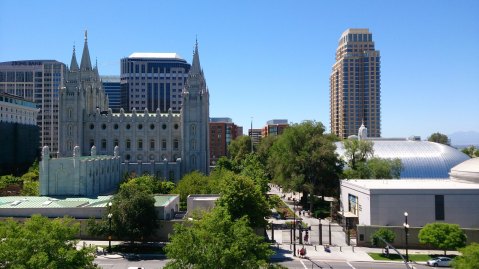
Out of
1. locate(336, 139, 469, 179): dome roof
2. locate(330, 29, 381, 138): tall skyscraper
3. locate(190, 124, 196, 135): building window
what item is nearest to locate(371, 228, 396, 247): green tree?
locate(336, 139, 469, 179): dome roof

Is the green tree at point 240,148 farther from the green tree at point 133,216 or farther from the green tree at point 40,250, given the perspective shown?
the green tree at point 40,250

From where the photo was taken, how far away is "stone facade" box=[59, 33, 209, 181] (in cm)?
11344

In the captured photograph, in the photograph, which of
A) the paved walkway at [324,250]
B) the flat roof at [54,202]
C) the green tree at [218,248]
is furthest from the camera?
the flat roof at [54,202]

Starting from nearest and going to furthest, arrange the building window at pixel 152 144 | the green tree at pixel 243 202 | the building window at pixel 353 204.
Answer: the green tree at pixel 243 202 < the building window at pixel 353 204 < the building window at pixel 152 144

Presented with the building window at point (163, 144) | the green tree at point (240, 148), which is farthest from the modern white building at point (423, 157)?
the green tree at point (240, 148)

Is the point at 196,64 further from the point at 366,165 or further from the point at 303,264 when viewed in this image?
the point at 303,264

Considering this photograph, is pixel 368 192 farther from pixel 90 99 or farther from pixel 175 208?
pixel 90 99

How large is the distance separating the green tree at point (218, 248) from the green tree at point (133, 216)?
20.2 meters

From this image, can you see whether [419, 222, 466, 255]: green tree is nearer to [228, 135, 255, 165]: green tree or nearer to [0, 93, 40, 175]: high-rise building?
[0, 93, 40, 175]: high-rise building

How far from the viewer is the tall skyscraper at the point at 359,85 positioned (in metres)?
189

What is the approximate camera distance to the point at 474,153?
15612cm

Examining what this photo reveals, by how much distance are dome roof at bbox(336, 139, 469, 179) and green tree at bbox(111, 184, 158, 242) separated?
2063 inches

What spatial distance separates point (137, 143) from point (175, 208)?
52.9 metres

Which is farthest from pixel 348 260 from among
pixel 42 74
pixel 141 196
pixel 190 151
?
pixel 42 74
